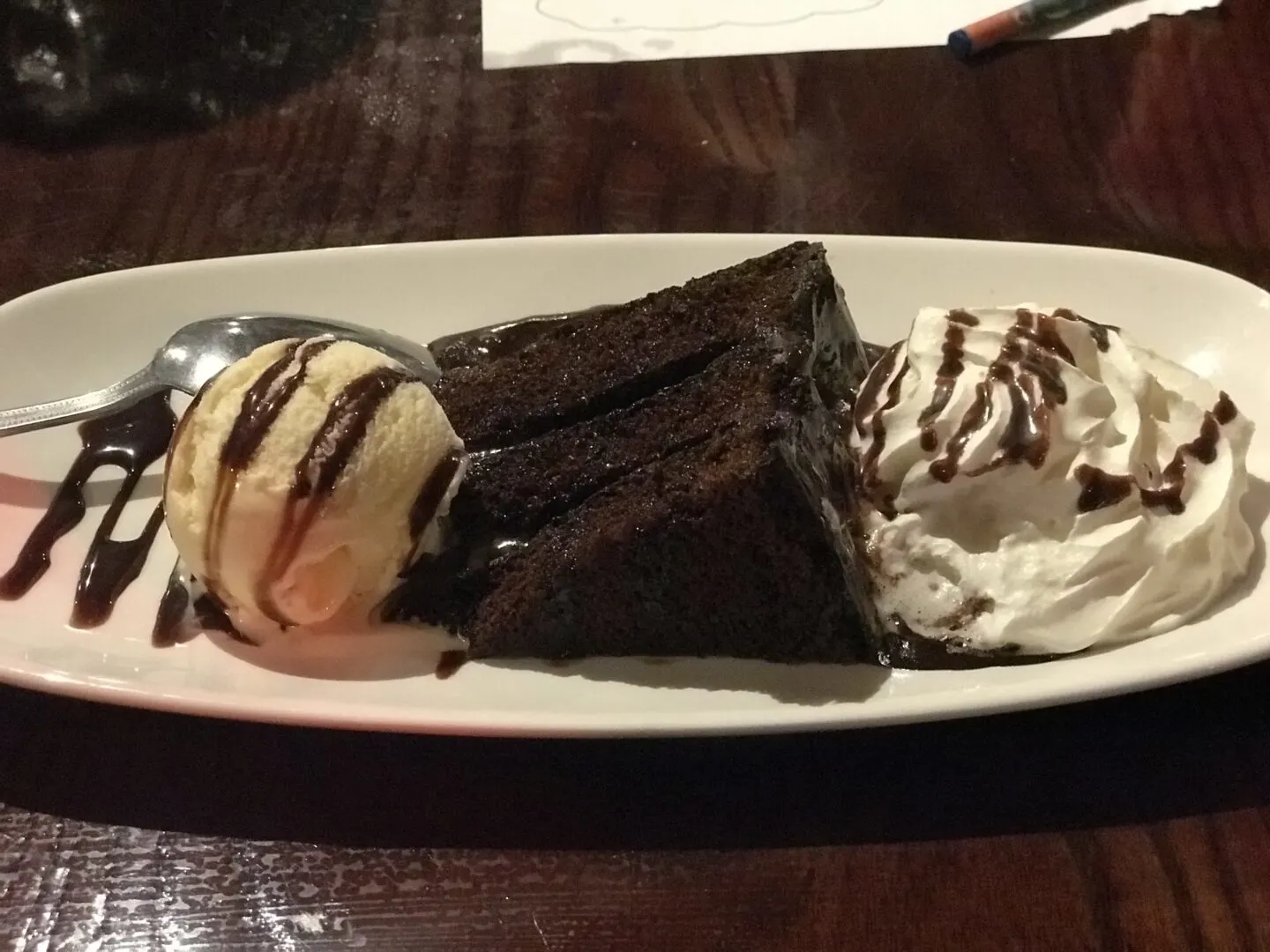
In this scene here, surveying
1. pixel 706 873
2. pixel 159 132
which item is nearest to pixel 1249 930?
pixel 706 873

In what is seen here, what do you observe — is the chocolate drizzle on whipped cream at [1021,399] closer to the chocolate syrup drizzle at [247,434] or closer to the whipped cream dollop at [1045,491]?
the whipped cream dollop at [1045,491]

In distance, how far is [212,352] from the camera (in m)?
1.90

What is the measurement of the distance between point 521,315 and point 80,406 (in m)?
0.80

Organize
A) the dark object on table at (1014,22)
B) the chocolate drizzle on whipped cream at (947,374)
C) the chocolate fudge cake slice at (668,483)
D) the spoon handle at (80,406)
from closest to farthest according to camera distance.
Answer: the chocolate fudge cake slice at (668,483) → the chocolate drizzle on whipped cream at (947,374) → the spoon handle at (80,406) → the dark object on table at (1014,22)

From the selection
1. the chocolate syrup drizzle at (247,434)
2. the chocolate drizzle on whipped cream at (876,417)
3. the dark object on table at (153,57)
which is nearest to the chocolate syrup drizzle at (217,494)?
the chocolate syrup drizzle at (247,434)

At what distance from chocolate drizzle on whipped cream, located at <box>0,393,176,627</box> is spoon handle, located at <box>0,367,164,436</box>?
5 centimetres

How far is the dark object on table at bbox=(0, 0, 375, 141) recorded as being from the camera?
2.76m

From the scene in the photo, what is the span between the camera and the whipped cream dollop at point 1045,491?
1.49 m

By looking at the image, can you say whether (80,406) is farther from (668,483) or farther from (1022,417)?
(1022,417)

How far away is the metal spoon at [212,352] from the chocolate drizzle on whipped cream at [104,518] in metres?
0.05

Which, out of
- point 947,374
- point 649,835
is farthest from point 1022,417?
point 649,835

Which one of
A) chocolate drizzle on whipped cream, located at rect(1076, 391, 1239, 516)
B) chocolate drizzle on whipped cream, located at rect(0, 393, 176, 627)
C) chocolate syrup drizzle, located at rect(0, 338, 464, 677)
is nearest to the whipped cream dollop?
chocolate drizzle on whipped cream, located at rect(1076, 391, 1239, 516)

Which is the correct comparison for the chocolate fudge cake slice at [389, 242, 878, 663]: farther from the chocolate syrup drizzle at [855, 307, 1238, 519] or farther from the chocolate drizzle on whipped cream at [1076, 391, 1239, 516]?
the chocolate drizzle on whipped cream at [1076, 391, 1239, 516]

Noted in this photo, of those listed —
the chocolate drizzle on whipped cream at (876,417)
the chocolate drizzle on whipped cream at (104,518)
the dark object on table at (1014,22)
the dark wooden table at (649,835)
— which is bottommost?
the dark wooden table at (649,835)
